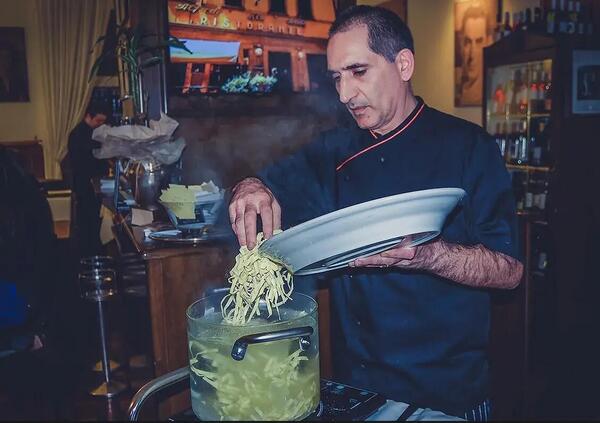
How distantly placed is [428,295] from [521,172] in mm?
3913

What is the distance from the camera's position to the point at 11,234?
2719 mm

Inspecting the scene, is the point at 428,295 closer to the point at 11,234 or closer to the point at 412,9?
the point at 11,234

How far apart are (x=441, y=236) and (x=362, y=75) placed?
516 mm

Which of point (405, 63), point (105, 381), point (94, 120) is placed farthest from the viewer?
point (94, 120)

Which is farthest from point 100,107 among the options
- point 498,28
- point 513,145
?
point 513,145

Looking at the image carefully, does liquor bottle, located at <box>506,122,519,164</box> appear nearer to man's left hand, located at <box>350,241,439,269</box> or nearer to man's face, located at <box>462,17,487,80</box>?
man's face, located at <box>462,17,487,80</box>

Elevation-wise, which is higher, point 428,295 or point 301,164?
point 301,164

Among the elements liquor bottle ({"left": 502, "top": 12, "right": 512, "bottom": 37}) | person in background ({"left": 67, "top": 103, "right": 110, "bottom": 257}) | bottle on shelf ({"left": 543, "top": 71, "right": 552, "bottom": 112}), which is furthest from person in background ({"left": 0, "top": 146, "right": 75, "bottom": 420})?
liquor bottle ({"left": 502, "top": 12, "right": 512, "bottom": 37})

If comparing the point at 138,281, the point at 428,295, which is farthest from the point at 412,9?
the point at 428,295

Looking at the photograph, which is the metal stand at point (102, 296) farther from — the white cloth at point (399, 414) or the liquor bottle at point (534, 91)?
the liquor bottle at point (534, 91)

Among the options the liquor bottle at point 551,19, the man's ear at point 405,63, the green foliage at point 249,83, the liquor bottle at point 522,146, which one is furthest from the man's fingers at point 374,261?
the liquor bottle at point 551,19

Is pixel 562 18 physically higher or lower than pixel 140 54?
higher

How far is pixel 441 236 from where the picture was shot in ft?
5.60

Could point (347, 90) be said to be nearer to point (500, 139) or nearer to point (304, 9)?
point (304, 9)
